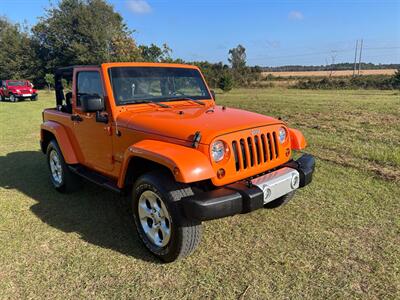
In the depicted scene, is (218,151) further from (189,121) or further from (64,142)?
(64,142)

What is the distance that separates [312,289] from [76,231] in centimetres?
262

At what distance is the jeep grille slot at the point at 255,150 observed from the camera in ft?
10.8

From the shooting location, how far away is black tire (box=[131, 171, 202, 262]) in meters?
3.08

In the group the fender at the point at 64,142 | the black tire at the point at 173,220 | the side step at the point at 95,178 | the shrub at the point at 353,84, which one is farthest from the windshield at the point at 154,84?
the shrub at the point at 353,84

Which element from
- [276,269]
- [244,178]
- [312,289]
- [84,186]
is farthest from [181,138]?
[84,186]

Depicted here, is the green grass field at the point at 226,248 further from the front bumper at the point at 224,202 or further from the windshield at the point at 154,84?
the windshield at the point at 154,84

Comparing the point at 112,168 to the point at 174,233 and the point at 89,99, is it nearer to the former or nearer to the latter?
the point at 89,99

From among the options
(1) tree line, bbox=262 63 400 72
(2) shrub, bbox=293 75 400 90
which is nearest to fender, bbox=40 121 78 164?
(2) shrub, bbox=293 75 400 90

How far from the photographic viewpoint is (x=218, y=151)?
10.4ft

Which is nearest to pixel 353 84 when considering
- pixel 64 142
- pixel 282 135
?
pixel 282 135

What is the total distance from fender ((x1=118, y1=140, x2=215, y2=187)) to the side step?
78cm

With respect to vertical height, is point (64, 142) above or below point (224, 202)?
above

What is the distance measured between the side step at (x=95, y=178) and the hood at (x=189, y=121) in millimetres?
717

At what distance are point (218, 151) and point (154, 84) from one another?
5.42ft
